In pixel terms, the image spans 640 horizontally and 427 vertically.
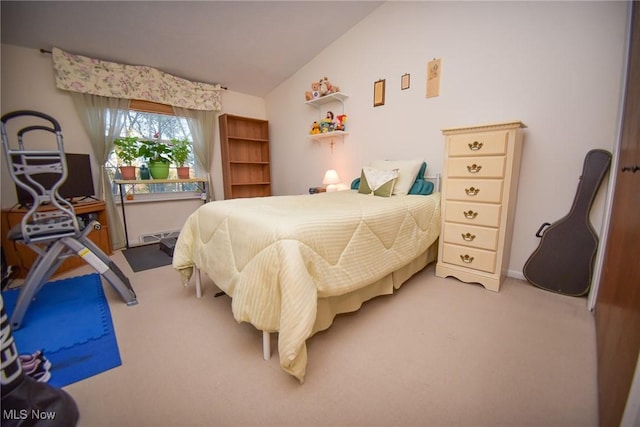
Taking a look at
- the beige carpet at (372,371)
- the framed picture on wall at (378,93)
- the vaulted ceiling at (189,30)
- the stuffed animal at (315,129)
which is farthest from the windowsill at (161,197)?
the framed picture on wall at (378,93)

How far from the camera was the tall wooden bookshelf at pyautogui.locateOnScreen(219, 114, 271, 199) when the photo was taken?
396cm

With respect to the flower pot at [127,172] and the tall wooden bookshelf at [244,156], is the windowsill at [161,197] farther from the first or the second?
the tall wooden bookshelf at [244,156]

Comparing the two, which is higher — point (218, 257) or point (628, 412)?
point (218, 257)

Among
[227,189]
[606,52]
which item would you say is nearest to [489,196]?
[606,52]

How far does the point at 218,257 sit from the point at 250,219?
0.38 meters

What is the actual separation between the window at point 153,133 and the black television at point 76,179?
0.40 m

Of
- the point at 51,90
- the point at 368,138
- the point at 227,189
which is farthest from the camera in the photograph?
the point at 227,189

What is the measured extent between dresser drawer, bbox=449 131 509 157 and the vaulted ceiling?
6.42ft

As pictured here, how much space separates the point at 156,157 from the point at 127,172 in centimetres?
37

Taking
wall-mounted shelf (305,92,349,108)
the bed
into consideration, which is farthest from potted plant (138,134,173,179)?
wall-mounted shelf (305,92,349,108)

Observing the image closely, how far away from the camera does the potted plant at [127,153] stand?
303 cm

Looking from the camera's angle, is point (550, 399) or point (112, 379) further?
point (112, 379)

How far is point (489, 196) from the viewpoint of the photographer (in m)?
1.84

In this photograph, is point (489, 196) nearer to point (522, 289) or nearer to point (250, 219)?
point (522, 289)
